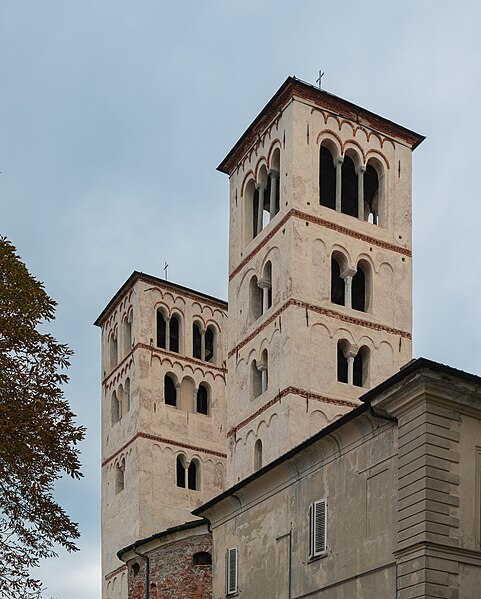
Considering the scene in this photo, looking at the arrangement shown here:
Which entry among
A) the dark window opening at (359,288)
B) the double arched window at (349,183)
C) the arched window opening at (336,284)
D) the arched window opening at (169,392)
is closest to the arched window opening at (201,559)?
the arched window opening at (336,284)

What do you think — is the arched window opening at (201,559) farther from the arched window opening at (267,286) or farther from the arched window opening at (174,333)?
the arched window opening at (174,333)

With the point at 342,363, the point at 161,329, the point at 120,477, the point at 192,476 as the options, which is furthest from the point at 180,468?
the point at 342,363

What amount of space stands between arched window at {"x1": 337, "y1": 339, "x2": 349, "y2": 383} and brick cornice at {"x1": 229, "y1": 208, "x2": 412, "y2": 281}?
4072mm

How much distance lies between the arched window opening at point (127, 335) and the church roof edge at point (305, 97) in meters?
12.2

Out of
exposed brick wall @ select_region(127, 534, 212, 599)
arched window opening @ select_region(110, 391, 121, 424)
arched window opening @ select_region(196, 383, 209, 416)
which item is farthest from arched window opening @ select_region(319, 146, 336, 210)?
arched window opening @ select_region(110, 391, 121, 424)

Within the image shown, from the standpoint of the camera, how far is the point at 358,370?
39.6 metres

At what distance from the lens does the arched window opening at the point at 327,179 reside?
139 feet

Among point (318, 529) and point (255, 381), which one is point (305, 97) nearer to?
point (255, 381)

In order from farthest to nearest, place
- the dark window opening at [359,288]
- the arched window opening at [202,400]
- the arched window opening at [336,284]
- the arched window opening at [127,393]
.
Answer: the arched window opening at [202,400] → the arched window opening at [127,393] → the dark window opening at [359,288] → the arched window opening at [336,284]

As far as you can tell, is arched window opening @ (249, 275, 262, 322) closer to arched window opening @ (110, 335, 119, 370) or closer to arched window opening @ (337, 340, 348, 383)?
arched window opening @ (337, 340, 348, 383)

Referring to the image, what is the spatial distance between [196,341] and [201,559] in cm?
2234

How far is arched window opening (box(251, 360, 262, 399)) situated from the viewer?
40.0 meters

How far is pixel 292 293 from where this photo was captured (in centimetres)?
3856

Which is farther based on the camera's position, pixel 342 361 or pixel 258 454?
pixel 342 361
